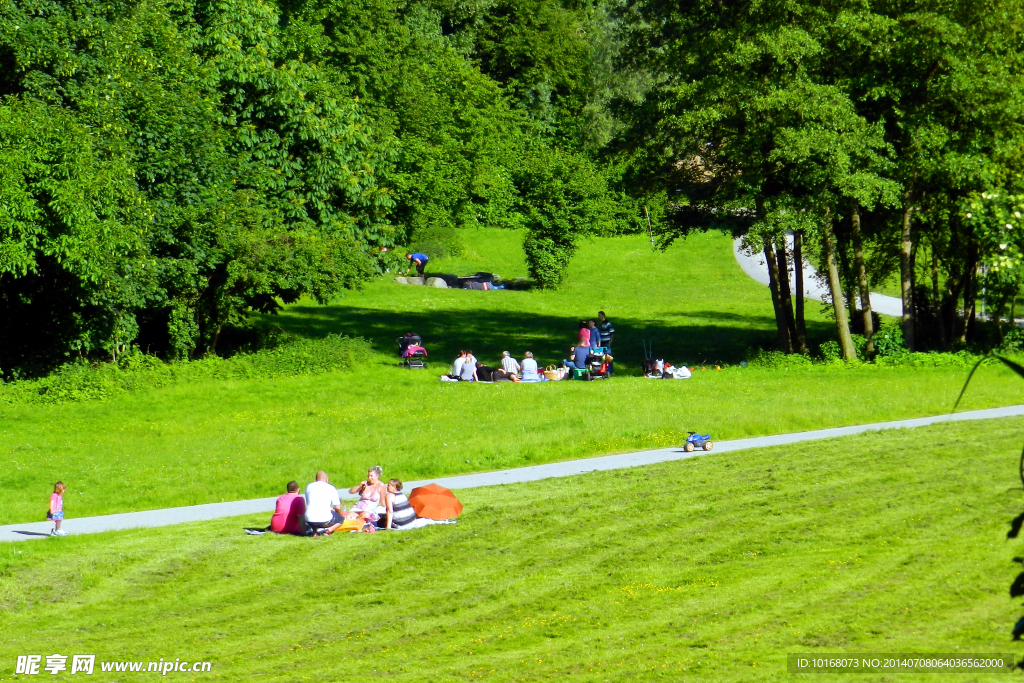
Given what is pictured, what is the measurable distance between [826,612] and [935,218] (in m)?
20.6

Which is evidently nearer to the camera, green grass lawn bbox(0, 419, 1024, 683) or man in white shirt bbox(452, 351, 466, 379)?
green grass lawn bbox(0, 419, 1024, 683)

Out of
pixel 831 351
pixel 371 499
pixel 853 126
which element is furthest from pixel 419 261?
pixel 371 499

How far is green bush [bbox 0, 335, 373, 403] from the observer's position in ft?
84.0

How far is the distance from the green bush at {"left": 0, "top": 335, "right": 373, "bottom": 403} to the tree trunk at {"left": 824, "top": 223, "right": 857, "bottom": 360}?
1291 centimetres

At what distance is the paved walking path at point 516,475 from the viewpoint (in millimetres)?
15922

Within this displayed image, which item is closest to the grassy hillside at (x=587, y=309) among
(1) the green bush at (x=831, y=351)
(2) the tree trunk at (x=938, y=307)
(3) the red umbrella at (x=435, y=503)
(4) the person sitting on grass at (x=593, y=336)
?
(1) the green bush at (x=831, y=351)

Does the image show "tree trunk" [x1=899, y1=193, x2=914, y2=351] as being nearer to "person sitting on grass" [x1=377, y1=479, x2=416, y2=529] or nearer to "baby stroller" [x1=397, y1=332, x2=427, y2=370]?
"baby stroller" [x1=397, y1=332, x2=427, y2=370]

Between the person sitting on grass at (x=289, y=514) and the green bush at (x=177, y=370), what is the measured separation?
12411 millimetres

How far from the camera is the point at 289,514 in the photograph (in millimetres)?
14953

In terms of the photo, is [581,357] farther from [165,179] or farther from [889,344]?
[165,179]

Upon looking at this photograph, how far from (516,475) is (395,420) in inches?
225

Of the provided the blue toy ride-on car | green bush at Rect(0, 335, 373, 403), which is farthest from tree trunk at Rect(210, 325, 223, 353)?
the blue toy ride-on car

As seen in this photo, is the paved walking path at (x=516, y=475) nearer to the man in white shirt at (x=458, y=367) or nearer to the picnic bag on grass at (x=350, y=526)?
the picnic bag on grass at (x=350, y=526)

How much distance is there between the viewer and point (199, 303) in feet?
95.0
